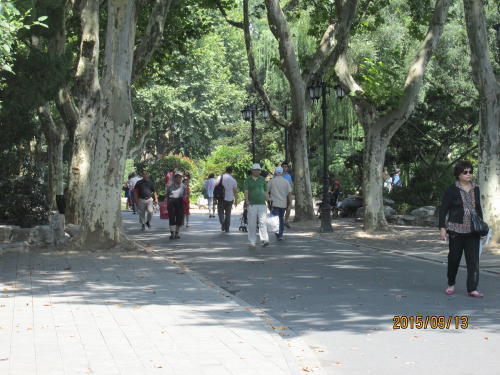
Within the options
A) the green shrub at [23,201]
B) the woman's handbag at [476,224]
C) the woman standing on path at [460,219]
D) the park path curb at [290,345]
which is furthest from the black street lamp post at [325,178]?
the park path curb at [290,345]

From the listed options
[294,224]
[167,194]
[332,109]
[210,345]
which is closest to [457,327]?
[210,345]

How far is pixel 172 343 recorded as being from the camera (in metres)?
7.38

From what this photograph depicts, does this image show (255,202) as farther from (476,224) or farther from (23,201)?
(476,224)

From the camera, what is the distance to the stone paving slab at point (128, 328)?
6527 mm

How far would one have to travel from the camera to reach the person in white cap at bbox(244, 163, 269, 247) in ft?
61.1

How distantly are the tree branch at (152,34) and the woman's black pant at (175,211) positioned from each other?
329 cm

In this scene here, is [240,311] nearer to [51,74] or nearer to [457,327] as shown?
[457,327]

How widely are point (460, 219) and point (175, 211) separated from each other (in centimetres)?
1172

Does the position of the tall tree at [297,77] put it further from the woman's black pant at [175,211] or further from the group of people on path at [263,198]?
the group of people on path at [263,198]

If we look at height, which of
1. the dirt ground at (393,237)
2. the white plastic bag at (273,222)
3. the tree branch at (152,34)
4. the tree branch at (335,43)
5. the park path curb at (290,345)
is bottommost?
the park path curb at (290,345)

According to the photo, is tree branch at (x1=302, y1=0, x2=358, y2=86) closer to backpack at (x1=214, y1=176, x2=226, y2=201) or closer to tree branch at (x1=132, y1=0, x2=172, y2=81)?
backpack at (x1=214, y1=176, x2=226, y2=201)

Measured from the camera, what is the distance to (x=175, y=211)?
856 inches

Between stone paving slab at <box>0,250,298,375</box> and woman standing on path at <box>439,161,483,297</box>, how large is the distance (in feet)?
9.33

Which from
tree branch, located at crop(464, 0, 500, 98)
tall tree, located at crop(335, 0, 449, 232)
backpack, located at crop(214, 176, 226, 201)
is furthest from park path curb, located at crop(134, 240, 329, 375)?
backpack, located at crop(214, 176, 226, 201)
